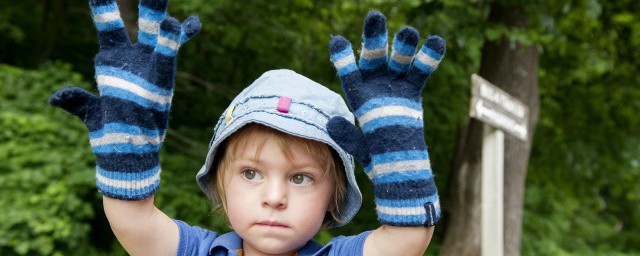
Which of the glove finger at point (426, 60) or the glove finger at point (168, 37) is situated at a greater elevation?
the glove finger at point (426, 60)

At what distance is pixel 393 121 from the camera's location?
1.38 metres

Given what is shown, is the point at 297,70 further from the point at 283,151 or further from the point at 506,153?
the point at 283,151

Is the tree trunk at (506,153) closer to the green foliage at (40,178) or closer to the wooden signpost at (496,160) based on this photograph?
the wooden signpost at (496,160)

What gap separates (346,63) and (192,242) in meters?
0.57

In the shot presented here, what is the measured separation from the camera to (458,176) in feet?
19.9

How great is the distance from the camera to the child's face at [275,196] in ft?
4.79

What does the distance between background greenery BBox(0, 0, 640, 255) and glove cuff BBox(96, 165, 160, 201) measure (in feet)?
6.46

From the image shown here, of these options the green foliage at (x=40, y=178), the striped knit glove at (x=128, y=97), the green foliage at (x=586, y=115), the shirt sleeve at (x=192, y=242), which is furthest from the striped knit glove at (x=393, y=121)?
the green foliage at (x=586, y=115)

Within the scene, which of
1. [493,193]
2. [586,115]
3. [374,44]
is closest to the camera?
[374,44]

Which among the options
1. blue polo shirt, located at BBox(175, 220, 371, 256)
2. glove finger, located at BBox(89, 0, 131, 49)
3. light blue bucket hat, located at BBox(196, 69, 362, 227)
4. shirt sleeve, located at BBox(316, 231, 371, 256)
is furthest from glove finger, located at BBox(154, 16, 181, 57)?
shirt sleeve, located at BBox(316, 231, 371, 256)

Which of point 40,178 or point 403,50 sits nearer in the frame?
point 403,50

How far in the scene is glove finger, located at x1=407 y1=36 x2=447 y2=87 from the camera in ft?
4.47

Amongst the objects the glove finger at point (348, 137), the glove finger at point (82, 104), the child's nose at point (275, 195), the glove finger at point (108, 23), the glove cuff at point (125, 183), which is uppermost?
the glove finger at point (108, 23)

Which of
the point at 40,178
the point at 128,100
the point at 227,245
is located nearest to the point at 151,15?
the point at 128,100
